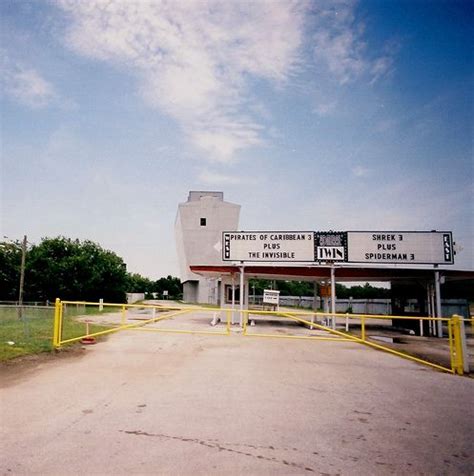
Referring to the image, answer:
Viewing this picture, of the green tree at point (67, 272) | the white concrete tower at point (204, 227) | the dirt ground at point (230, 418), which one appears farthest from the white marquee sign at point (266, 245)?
the white concrete tower at point (204, 227)

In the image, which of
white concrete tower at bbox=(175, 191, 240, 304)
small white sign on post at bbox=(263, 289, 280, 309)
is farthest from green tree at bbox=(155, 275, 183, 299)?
small white sign on post at bbox=(263, 289, 280, 309)

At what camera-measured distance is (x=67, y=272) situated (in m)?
40.0

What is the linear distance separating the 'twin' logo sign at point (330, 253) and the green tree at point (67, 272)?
29181 mm

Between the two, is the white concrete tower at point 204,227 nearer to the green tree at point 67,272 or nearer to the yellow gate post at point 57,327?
the green tree at point 67,272

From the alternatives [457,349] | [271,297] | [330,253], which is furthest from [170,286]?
[457,349]

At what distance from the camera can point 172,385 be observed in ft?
23.5

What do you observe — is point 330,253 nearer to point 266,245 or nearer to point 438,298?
point 266,245

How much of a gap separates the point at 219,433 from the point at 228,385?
2.60 metres

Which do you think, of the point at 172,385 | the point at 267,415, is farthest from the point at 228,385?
the point at 267,415

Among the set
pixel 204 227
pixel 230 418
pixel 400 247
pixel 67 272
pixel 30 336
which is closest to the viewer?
pixel 230 418

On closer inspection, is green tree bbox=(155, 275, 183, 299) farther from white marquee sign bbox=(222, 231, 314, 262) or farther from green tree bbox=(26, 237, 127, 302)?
white marquee sign bbox=(222, 231, 314, 262)

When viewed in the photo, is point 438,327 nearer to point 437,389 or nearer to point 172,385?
point 437,389

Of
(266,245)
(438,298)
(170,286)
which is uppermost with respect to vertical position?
(266,245)

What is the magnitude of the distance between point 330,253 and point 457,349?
36.2 feet
